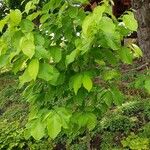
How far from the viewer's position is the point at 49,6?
333cm

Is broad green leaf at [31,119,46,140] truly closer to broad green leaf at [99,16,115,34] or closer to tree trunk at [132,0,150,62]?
broad green leaf at [99,16,115,34]

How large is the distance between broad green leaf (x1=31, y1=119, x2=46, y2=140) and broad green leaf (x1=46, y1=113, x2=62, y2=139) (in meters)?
0.11

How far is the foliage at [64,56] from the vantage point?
2709 millimetres

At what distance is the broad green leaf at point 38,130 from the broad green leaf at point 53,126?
0.35 feet

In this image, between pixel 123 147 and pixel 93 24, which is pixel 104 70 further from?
pixel 123 147

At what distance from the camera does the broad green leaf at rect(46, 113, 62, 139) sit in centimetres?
270

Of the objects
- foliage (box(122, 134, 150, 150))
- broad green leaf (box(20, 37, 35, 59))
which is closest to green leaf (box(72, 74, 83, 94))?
broad green leaf (box(20, 37, 35, 59))

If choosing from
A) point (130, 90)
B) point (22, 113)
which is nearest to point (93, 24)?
point (130, 90)

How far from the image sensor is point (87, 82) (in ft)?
9.66

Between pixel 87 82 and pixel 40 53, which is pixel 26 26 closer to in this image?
pixel 40 53

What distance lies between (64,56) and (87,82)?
0.42 metres

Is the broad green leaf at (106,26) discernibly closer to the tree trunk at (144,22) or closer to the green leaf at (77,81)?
the green leaf at (77,81)

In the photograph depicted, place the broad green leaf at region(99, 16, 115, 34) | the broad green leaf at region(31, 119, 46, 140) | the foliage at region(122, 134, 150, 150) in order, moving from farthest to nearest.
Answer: the foliage at region(122, 134, 150, 150)
the broad green leaf at region(31, 119, 46, 140)
the broad green leaf at region(99, 16, 115, 34)

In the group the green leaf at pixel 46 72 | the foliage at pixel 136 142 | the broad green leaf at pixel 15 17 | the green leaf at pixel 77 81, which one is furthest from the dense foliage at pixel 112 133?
the broad green leaf at pixel 15 17
